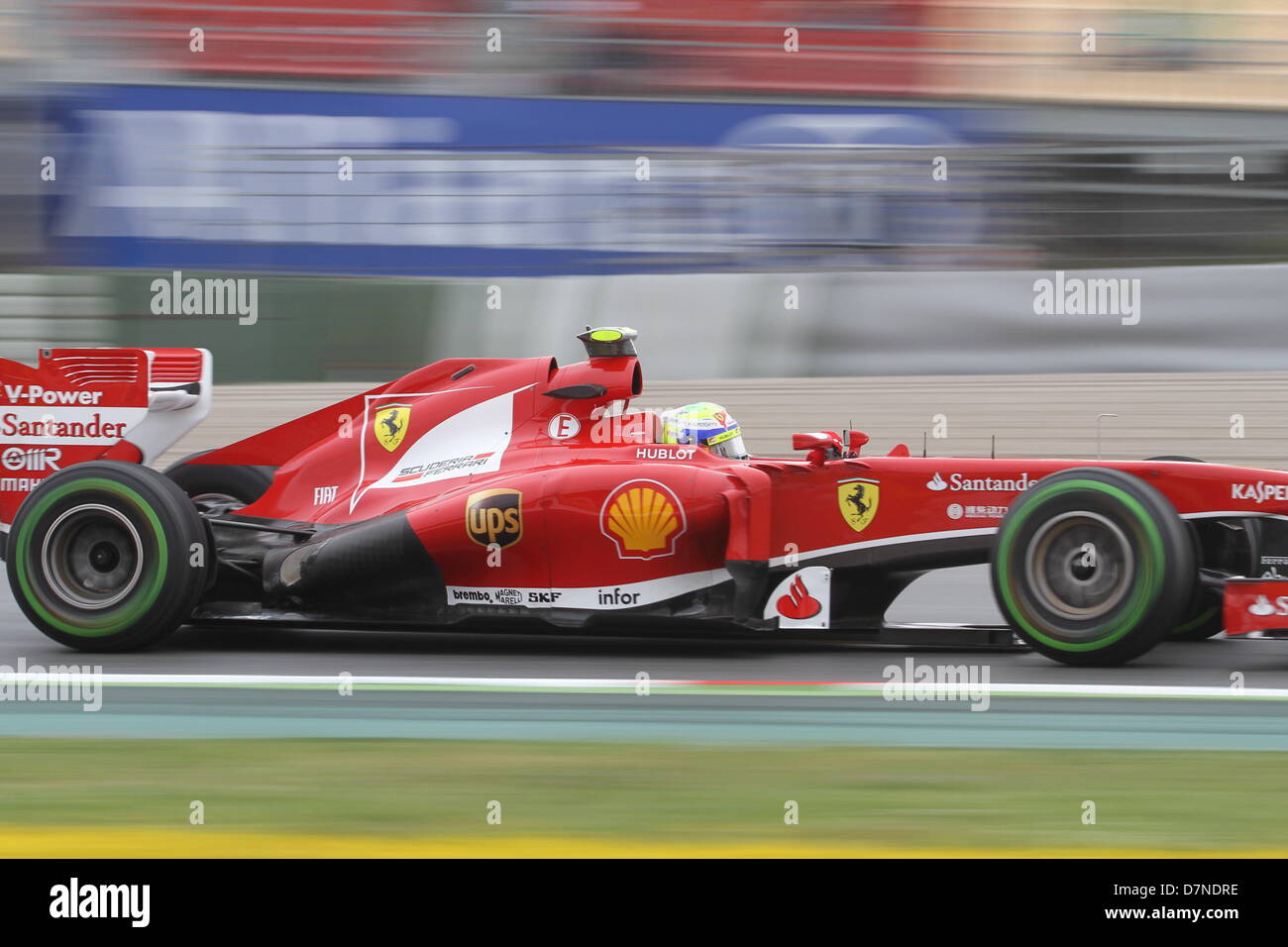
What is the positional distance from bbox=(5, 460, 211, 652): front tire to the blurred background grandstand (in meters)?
5.14

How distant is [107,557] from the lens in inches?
273

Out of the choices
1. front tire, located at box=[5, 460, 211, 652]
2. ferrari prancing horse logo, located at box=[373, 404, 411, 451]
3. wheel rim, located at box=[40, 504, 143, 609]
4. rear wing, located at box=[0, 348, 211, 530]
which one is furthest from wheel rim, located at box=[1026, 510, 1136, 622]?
rear wing, located at box=[0, 348, 211, 530]

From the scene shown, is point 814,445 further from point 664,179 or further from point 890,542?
point 664,179

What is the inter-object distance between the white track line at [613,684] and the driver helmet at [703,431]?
1.20 m

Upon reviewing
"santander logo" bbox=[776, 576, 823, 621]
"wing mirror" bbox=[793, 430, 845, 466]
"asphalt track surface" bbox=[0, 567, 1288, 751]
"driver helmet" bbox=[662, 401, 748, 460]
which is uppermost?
"driver helmet" bbox=[662, 401, 748, 460]

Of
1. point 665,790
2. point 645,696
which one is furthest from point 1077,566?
point 665,790

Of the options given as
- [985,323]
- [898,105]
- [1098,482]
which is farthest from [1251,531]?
[898,105]

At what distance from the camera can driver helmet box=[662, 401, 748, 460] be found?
693 cm

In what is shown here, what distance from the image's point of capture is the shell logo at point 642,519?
6.58 meters

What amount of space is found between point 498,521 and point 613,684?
0.99m

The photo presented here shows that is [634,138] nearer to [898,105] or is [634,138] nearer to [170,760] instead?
[898,105]

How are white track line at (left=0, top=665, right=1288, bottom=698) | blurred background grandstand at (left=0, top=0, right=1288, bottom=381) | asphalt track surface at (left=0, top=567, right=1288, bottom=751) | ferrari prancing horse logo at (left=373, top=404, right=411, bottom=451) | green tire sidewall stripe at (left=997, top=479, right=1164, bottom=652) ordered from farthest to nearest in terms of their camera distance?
blurred background grandstand at (left=0, top=0, right=1288, bottom=381) → ferrari prancing horse logo at (left=373, top=404, right=411, bottom=451) → green tire sidewall stripe at (left=997, top=479, right=1164, bottom=652) → white track line at (left=0, top=665, right=1288, bottom=698) → asphalt track surface at (left=0, top=567, right=1288, bottom=751)

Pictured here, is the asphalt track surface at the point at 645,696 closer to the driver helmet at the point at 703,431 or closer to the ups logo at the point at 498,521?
the ups logo at the point at 498,521

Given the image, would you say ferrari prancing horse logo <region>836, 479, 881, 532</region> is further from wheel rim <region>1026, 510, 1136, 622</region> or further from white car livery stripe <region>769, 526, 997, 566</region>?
wheel rim <region>1026, 510, 1136, 622</region>
